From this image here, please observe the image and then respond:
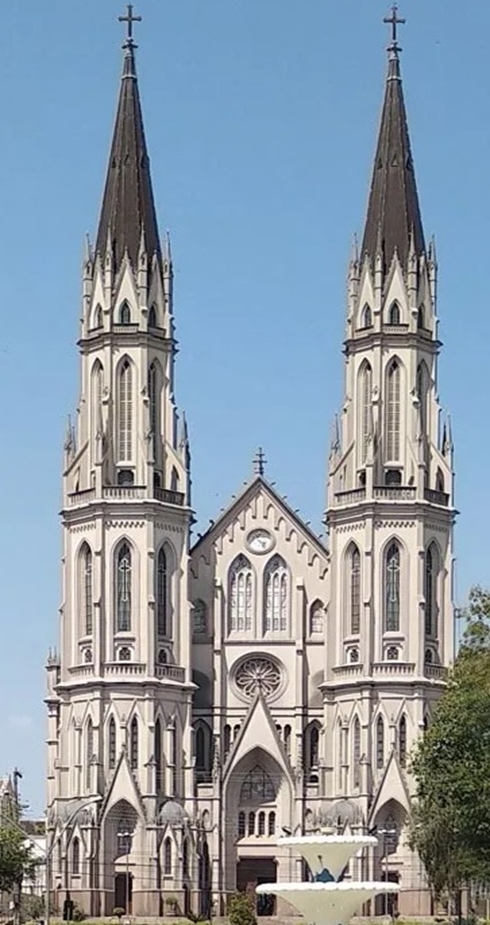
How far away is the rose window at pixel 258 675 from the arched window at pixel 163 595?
5.25 m

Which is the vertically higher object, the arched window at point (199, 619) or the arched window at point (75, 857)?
the arched window at point (199, 619)

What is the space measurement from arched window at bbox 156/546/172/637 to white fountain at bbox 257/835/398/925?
188 feet

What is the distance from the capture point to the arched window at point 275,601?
135 metres

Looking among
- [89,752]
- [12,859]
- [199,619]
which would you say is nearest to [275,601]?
[199,619]

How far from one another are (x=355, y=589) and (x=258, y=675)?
730 cm

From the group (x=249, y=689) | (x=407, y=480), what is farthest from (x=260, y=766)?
(x=407, y=480)

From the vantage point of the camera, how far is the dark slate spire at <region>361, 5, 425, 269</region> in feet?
437

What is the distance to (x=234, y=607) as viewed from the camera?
135125 millimetres

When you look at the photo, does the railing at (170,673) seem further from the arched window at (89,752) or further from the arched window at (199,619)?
the arched window at (199,619)

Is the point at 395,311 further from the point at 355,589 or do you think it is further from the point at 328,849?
the point at 328,849

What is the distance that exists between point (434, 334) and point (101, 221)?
17421mm

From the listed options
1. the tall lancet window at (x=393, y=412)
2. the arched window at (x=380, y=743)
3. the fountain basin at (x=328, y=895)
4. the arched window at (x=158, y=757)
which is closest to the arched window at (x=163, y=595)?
the arched window at (x=158, y=757)

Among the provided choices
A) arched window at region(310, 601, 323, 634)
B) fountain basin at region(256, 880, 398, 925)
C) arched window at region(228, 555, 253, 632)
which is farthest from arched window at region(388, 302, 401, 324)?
fountain basin at region(256, 880, 398, 925)

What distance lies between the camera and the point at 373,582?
12938cm
